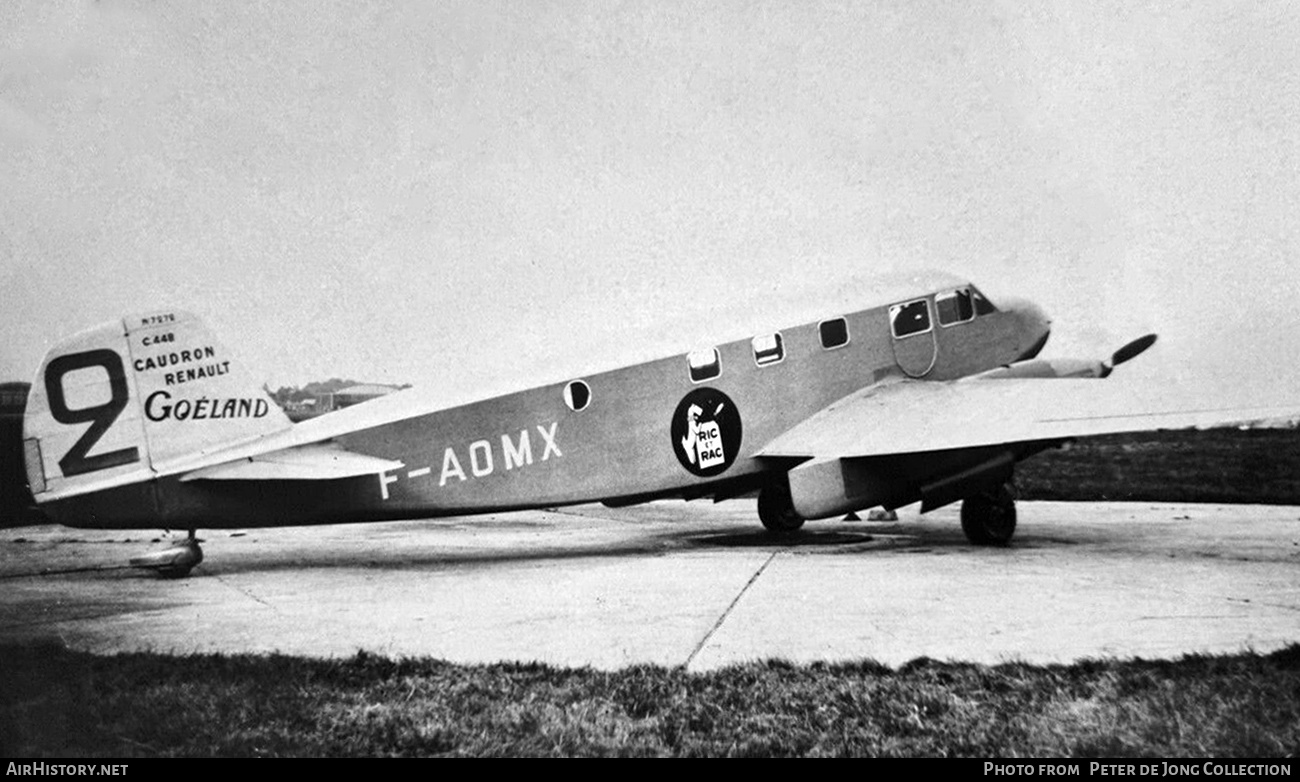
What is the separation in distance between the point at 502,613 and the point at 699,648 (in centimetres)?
172

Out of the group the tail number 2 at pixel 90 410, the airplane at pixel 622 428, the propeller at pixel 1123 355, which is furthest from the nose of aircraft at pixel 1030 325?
the tail number 2 at pixel 90 410

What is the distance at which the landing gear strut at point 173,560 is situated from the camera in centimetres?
794

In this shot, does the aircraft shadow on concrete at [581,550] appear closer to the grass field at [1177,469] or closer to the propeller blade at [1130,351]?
the propeller blade at [1130,351]

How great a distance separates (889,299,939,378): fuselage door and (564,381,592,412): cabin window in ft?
13.2

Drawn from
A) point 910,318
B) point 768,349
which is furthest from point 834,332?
point 910,318

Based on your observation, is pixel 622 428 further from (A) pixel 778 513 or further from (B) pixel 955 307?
(B) pixel 955 307

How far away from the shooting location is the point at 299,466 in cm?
812

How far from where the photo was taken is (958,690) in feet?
13.6

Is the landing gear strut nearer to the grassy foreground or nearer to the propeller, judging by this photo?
the grassy foreground

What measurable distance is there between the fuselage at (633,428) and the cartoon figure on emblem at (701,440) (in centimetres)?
1

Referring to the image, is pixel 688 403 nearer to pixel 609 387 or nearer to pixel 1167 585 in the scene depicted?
pixel 609 387

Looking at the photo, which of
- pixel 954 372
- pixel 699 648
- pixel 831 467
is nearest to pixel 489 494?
pixel 831 467

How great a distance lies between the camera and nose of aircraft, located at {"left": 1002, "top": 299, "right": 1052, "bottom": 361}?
38.1ft

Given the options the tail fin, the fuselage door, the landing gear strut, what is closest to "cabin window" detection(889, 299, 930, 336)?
the fuselage door
